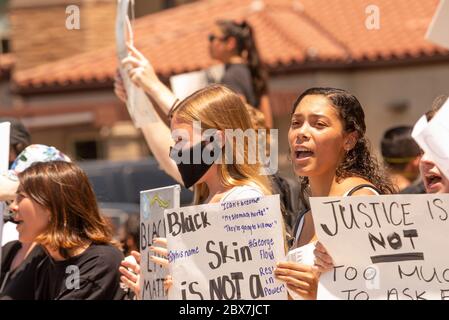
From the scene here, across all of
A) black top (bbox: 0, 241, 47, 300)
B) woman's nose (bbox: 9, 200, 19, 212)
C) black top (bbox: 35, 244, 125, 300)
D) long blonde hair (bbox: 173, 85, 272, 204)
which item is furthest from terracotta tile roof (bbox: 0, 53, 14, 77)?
long blonde hair (bbox: 173, 85, 272, 204)

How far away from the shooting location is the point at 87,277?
18.8 feet

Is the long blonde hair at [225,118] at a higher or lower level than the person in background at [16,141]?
lower

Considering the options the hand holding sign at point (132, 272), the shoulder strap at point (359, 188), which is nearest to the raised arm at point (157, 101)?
the hand holding sign at point (132, 272)

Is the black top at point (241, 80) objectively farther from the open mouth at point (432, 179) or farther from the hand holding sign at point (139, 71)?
the open mouth at point (432, 179)

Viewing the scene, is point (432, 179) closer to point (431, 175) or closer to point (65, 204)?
point (431, 175)

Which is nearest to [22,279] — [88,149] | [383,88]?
[383,88]

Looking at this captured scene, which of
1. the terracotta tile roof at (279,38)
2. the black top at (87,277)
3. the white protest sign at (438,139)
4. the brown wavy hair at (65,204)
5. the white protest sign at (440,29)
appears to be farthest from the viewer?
the terracotta tile roof at (279,38)

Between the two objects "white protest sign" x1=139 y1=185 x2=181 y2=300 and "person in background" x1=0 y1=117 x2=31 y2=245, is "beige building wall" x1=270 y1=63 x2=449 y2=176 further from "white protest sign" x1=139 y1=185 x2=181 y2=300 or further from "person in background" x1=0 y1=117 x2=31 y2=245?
"white protest sign" x1=139 y1=185 x2=181 y2=300

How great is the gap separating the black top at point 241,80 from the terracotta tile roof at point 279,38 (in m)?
11.9

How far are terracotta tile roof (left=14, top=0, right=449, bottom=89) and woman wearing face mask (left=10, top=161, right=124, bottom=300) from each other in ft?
47.6

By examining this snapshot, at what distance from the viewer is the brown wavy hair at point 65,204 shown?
19.1 ft

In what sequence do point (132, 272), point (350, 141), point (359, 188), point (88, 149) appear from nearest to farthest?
1. point (359, 188)
2. point (350, 141)
3. point (132, 272)
4. point (88, 149)

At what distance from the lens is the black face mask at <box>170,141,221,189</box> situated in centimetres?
513

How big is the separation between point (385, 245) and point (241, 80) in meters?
3.82
